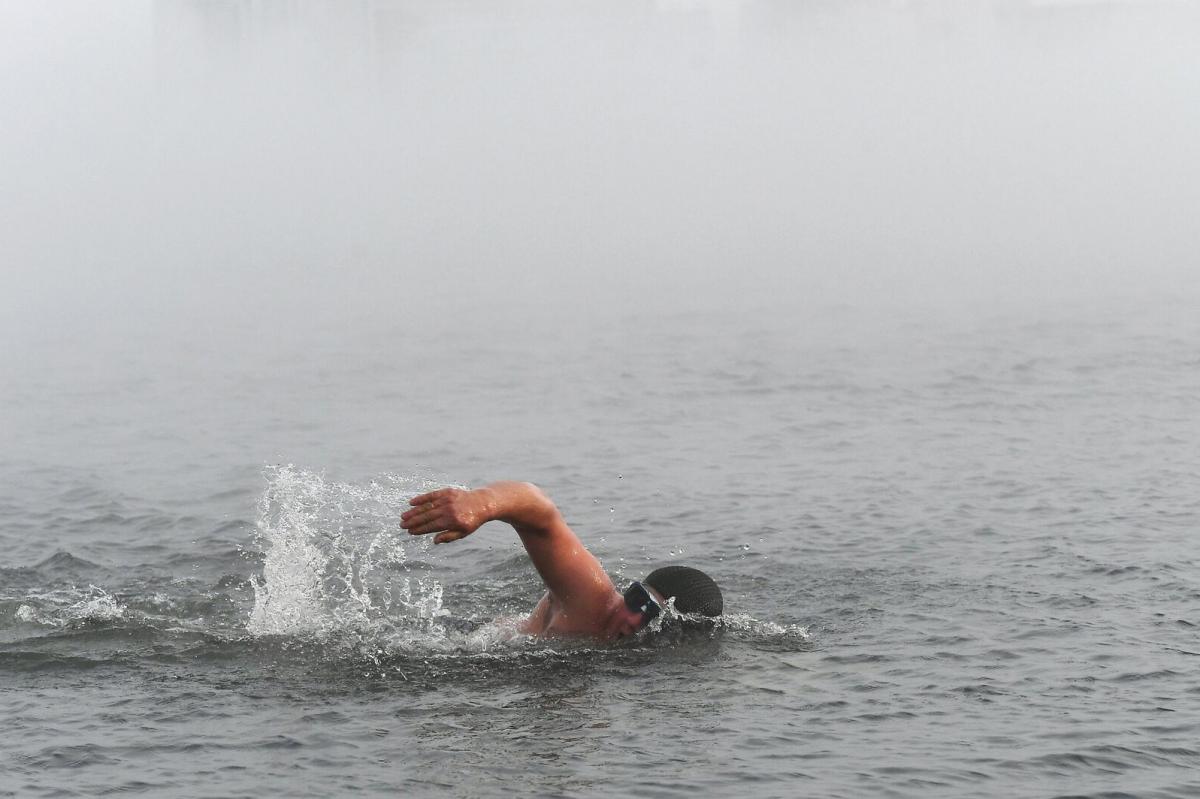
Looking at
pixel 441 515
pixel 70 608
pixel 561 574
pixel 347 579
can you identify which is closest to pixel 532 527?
pixel 561 574

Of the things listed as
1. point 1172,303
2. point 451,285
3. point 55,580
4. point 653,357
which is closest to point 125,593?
point 55,580

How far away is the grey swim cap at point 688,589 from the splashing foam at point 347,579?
5.22ft

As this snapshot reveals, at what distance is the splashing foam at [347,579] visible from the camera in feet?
35.9

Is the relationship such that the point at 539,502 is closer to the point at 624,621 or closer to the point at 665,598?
the point at 624,621

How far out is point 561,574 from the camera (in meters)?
9.87

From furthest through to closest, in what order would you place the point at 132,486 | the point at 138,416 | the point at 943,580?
the point at 138,416
the point at 132,486
the point at 943,580

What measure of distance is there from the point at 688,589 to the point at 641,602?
1.33 ft

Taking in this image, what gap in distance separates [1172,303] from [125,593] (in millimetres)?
35389

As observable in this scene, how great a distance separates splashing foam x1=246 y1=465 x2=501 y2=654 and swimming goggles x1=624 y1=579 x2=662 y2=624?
1377 millimetres

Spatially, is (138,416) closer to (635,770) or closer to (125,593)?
(125,593)

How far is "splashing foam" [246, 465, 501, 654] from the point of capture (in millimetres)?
10930

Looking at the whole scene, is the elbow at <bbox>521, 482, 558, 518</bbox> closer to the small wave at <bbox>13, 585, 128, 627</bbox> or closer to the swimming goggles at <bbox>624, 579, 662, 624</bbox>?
the swimming goggles at <bbox>624, 579, 662, 624</bbox>

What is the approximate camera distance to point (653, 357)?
106 feet

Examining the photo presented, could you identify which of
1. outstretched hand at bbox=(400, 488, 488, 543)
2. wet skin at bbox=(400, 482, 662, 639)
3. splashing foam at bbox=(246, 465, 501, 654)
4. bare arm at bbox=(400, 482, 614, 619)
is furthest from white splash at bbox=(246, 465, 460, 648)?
outstretched hand at bbox=(400, 488, 488, 543)
